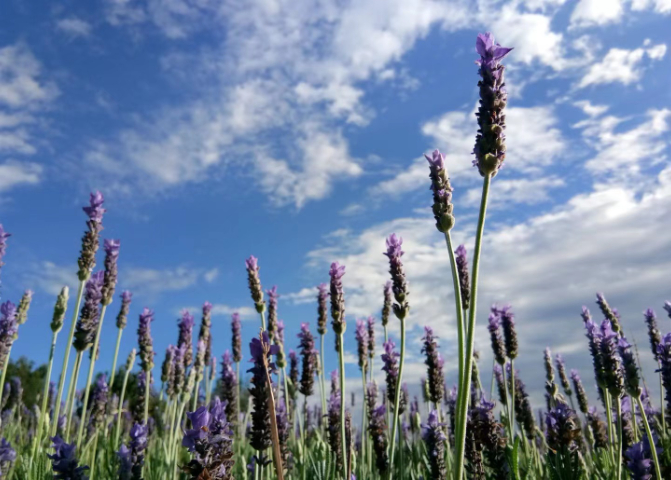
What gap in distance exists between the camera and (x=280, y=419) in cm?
530

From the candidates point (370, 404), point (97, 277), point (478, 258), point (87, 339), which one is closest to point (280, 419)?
point (370, 404)

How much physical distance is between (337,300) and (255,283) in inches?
50.3

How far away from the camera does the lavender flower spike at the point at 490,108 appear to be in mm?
2492

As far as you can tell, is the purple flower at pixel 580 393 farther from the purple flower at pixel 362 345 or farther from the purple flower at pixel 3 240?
the purple flower at pixel 3 240

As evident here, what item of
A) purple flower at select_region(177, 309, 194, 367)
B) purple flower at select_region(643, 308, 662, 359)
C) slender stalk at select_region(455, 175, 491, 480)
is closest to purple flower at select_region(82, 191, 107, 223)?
purple flower at select_region(177, 309, 194, 367)

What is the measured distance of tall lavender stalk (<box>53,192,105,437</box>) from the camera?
4.69m

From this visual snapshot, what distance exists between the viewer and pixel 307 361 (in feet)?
21.5

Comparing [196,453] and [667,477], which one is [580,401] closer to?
[667,477]

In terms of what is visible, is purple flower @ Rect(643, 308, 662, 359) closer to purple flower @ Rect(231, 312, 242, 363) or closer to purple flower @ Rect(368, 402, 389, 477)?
purple flower @ Rect(368, 402, 389, 477)

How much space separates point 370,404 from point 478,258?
4.76m

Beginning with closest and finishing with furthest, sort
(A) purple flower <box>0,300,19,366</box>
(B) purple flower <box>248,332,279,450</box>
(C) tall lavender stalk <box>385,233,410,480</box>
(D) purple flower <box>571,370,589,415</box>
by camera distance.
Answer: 1. (B) purple flower <box>248,332,279,450</box>
2. (C) tall lavender stalk <box>385,233,410,480</box>
3. (A) purple flower <box>0,300,19,366</box>
4. (D) purple flower <box>571,370,589,415</box>

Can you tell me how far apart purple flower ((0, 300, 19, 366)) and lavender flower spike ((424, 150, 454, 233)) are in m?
4.19

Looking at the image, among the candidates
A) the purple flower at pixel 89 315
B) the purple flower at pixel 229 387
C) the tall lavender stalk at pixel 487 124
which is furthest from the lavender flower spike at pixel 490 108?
the purple flower at pixel 229 387

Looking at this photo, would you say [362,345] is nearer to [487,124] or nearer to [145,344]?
[145,344]
